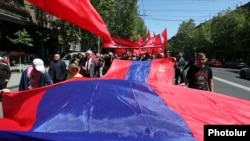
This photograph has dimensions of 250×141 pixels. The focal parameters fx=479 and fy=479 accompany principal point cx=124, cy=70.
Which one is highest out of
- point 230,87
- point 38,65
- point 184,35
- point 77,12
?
point 184,35

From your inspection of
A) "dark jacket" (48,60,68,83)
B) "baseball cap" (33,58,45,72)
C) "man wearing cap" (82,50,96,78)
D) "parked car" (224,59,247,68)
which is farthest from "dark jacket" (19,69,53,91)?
"parked car" (224,59,247,68)

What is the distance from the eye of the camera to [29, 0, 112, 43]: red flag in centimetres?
457

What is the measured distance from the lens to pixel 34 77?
27.5 feet

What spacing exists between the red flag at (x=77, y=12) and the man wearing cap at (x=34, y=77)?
3.66 metres

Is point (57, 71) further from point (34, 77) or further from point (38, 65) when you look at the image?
point (38, 65)

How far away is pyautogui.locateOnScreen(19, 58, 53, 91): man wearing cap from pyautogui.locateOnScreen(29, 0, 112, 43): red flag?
366 centimetres

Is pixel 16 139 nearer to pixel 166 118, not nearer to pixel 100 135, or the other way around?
pixel 100 135

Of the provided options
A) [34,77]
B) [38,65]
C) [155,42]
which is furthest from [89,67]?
[155,42]

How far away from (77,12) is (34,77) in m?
4.02

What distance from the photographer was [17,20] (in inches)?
1668

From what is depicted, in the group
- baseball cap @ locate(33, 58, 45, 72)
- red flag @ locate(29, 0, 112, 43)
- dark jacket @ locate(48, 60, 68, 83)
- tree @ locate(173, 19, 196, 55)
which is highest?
tree @ locate(173, 19, 196, 55)

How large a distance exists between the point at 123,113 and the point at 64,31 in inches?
1737

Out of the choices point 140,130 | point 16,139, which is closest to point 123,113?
point 140,130

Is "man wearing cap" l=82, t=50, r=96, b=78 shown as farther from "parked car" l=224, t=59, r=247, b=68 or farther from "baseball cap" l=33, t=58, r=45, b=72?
"parked car" l=224, t=59, r=247, b=68
